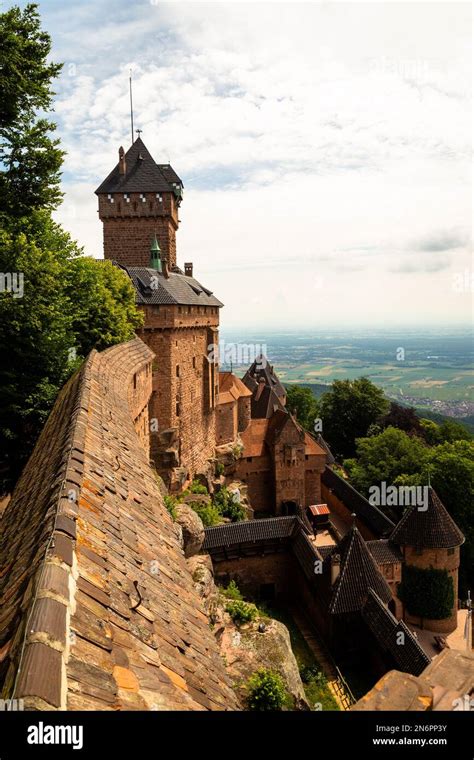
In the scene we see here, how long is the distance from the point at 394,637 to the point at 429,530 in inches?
288

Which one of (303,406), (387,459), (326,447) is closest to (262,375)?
(303,406)

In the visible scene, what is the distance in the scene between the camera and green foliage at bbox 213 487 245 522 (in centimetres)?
3001

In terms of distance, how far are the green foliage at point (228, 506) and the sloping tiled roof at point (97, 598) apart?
24.9 meters

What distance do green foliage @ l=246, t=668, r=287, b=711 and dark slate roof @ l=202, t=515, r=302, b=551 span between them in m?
11.5

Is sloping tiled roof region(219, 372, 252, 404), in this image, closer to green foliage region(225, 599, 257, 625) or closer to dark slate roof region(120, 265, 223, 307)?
dark slate roof region(120, 265, 223, 307)

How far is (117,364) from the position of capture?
41.5 feet

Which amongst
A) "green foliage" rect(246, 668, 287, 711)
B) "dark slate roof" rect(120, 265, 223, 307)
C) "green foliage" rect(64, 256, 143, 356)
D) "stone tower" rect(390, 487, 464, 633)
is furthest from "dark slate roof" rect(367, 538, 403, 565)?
"green foliage" rect(64, 256, 143, 356)

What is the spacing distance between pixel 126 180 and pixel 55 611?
113ft

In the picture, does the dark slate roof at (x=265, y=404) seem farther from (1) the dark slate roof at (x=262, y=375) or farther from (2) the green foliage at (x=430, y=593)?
(2) the green foliage at (x=430, y=593)

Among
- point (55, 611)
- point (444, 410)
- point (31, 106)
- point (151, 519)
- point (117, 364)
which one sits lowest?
point (444, 410)

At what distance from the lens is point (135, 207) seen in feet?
107

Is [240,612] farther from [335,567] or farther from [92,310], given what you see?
[92,310]

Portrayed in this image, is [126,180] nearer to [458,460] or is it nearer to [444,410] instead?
[458,460]
